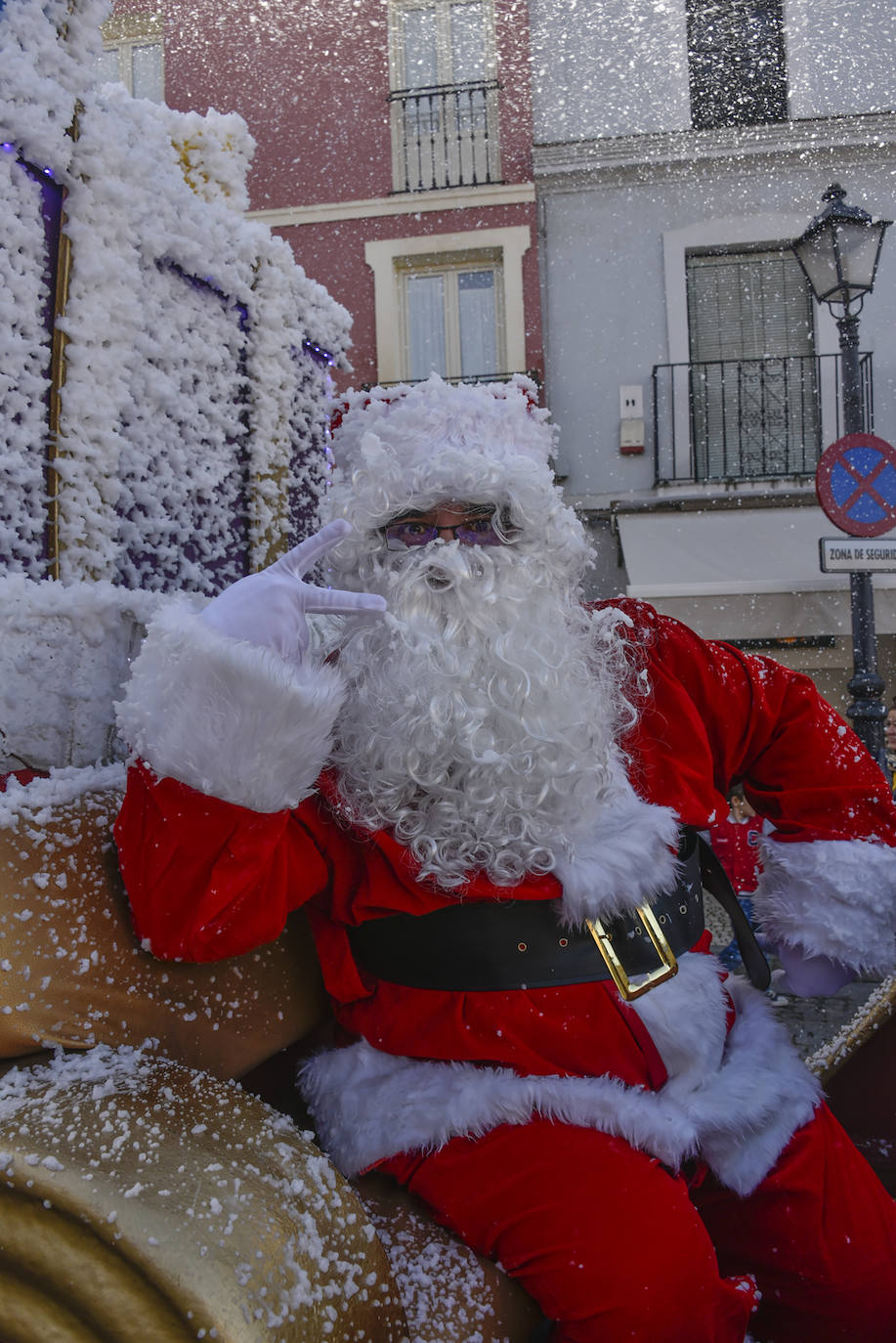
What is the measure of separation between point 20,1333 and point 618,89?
303 inches

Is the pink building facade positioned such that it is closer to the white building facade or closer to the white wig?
the white building facade

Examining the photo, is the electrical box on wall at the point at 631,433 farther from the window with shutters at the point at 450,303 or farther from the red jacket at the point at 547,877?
the red jacket at the point at 547,877

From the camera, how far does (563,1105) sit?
1.21m

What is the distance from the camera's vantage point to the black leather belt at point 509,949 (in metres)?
1.31

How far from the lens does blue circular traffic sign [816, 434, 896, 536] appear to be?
3785mm

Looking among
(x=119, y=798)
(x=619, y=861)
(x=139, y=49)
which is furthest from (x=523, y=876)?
(x=139, y=49)

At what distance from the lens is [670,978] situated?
1375 millimetres

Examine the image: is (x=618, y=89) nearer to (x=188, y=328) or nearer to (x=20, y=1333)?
(x=188, y=328)

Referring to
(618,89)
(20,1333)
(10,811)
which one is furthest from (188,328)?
(618,89)

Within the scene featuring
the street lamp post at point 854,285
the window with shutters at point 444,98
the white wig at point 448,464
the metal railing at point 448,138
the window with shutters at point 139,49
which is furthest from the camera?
the metal railing at point 448,138

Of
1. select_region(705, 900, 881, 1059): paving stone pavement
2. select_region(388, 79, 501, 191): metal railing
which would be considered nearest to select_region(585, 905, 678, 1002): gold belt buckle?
select_region(705, 900, 881, 1059): paving stone pavement

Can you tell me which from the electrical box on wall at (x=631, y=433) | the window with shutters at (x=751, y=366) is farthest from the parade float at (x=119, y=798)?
the window with shutters at (x=751, y=366)

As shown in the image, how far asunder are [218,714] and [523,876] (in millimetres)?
503

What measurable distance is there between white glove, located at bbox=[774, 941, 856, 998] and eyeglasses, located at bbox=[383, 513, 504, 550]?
35.1 inches
